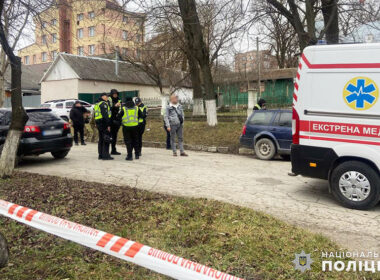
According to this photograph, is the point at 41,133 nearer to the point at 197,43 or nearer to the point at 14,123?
the point at 14,123

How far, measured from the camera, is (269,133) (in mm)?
10219

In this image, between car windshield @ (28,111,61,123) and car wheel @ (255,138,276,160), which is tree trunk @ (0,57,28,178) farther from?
car wheel @ (255,138,276,160)

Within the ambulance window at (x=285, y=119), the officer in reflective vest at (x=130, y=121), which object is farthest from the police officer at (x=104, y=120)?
the ambulance window at (x=285, y=119)

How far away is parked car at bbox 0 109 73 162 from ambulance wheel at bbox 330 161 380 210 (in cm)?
723

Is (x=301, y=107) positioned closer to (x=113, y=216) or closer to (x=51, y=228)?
(x=113, y=216)

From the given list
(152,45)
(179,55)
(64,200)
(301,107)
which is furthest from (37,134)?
(179,55)

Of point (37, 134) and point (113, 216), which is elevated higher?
point (37, 134)

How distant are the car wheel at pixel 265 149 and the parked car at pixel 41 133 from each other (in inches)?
224

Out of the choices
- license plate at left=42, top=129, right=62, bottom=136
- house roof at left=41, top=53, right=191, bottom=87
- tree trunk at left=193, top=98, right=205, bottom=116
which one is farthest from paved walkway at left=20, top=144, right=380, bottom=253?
house roof at left=41, top=53, right=191, bottom=87

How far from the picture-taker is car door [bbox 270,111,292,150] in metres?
9.97

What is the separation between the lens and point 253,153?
1148 centimetres

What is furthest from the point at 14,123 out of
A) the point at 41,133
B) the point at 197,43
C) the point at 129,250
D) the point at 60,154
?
the point at 197,43

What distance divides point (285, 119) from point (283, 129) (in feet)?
1.09

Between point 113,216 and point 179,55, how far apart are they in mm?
21673
